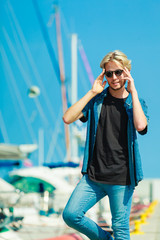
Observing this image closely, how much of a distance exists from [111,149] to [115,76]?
2.07 ft

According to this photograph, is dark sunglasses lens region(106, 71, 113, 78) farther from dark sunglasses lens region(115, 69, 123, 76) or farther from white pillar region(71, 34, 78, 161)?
white pillar region(71, 34, 78, 161)

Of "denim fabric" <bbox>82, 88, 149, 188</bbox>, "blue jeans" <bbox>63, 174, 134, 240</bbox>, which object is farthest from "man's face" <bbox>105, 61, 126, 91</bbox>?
"blue jeans" <bbox>63, 174, 134, 240</bbox>

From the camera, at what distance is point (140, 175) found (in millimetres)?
3092

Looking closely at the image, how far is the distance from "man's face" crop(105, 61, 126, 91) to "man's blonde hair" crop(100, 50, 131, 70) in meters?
0.03

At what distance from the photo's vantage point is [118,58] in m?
3.18

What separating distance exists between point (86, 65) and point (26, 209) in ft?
65.4

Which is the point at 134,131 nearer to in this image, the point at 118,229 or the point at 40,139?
the point at 118,229

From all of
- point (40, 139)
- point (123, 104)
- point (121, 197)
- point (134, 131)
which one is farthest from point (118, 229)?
point (40, 139)

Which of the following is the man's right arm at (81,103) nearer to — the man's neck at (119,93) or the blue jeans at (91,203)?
the man's neck at (119,93)

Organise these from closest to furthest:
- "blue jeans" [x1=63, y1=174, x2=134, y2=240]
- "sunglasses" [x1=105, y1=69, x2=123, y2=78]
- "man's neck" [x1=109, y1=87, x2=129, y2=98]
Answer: "blue jeans" [x1=63, y1=174, x2=134, y2=240] < "sunglasses" [x1=105, y1=69, x2=123, y2=78] < "man's neck" [x1=109, y1=87, x2=129, y2=98]

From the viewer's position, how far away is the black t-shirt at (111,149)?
3078mm

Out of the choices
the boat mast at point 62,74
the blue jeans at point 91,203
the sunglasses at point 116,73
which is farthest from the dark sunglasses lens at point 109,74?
the boat mast at point 62,74

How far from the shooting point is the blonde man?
307 centimetres

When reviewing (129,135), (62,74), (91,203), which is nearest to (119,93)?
(129,135)
